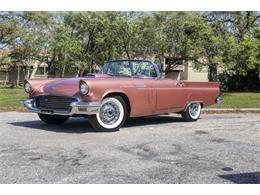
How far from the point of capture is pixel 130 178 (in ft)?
14.2

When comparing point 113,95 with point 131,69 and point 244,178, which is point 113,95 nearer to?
point 131,69

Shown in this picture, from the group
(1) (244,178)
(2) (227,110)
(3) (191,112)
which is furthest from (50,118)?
(2) (227,110)

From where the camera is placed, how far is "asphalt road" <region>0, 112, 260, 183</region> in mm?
4402

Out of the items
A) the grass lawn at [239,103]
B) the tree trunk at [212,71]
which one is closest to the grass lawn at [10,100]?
the grass lawn at [239,103]

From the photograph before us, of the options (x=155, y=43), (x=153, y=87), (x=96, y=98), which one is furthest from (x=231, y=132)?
(x=155, y=43)

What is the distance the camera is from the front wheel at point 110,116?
24.9ft

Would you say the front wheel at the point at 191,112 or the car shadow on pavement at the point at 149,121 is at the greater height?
the front wheel at the point at 191,112

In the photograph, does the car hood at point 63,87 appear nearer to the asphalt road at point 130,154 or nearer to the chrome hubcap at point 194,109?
the asphalt road at point 130,154

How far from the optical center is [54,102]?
7750mm

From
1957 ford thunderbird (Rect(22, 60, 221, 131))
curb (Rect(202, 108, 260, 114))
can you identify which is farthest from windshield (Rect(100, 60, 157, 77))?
curb (Rect(202, 108, 260, 114))
